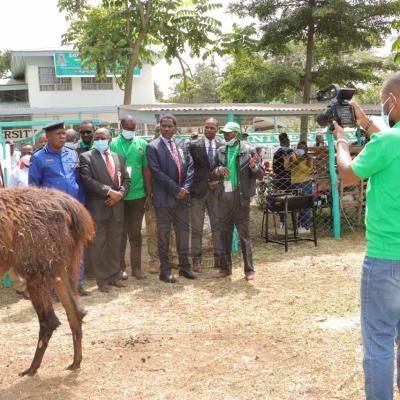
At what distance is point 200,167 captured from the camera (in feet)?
21.7

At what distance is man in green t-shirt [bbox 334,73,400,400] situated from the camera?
2.43m

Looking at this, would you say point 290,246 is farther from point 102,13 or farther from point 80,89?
point 80,89

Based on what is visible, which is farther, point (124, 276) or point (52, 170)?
point (124, 276)

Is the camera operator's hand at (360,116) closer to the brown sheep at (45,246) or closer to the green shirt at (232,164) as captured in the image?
the brown sheep at (45,246)

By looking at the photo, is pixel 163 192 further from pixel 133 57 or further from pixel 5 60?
pixel 5 60

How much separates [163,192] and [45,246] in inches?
110

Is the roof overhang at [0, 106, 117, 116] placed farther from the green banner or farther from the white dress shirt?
the white dress shirt

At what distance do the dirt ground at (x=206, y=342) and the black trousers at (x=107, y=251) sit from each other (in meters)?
0.23

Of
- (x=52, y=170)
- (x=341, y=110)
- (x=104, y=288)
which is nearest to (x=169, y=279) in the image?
(x=104, y=288)

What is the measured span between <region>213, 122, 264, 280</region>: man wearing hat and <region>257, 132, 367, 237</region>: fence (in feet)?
5.96

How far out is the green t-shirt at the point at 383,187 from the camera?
2398mm

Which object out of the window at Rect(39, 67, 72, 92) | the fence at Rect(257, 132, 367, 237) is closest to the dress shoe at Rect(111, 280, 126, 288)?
the fence at Rect(257, 132, 367, 237)

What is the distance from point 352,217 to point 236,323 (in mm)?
5375

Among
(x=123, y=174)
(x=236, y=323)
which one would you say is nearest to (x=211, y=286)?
(x=236, y=323)
